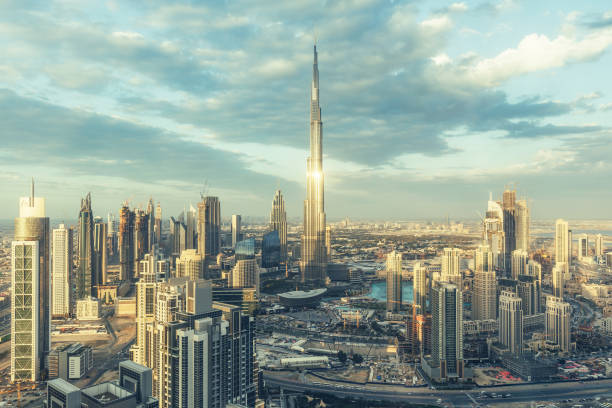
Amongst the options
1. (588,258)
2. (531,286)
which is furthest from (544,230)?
(531,286)

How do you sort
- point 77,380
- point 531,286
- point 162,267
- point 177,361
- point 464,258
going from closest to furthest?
point 177,361 < point 77,380 < point 162,267 < point 531,286 < point 464,258

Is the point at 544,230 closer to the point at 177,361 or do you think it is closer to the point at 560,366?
the point at 560,366

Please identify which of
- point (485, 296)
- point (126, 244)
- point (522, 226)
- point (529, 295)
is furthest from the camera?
point (522, 226)

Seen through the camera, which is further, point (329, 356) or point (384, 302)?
point (384, 302)

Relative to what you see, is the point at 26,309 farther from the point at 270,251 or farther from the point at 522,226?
the point at 522,226

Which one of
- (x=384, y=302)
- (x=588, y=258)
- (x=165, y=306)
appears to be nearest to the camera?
(x=165, y=306)

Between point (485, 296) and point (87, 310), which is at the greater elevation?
point (485, 296)

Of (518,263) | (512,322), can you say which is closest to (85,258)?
(512,322)

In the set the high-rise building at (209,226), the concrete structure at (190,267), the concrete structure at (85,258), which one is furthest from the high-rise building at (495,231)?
the concrete structure at (85,258)

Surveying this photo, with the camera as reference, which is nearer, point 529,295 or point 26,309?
point 26,309
